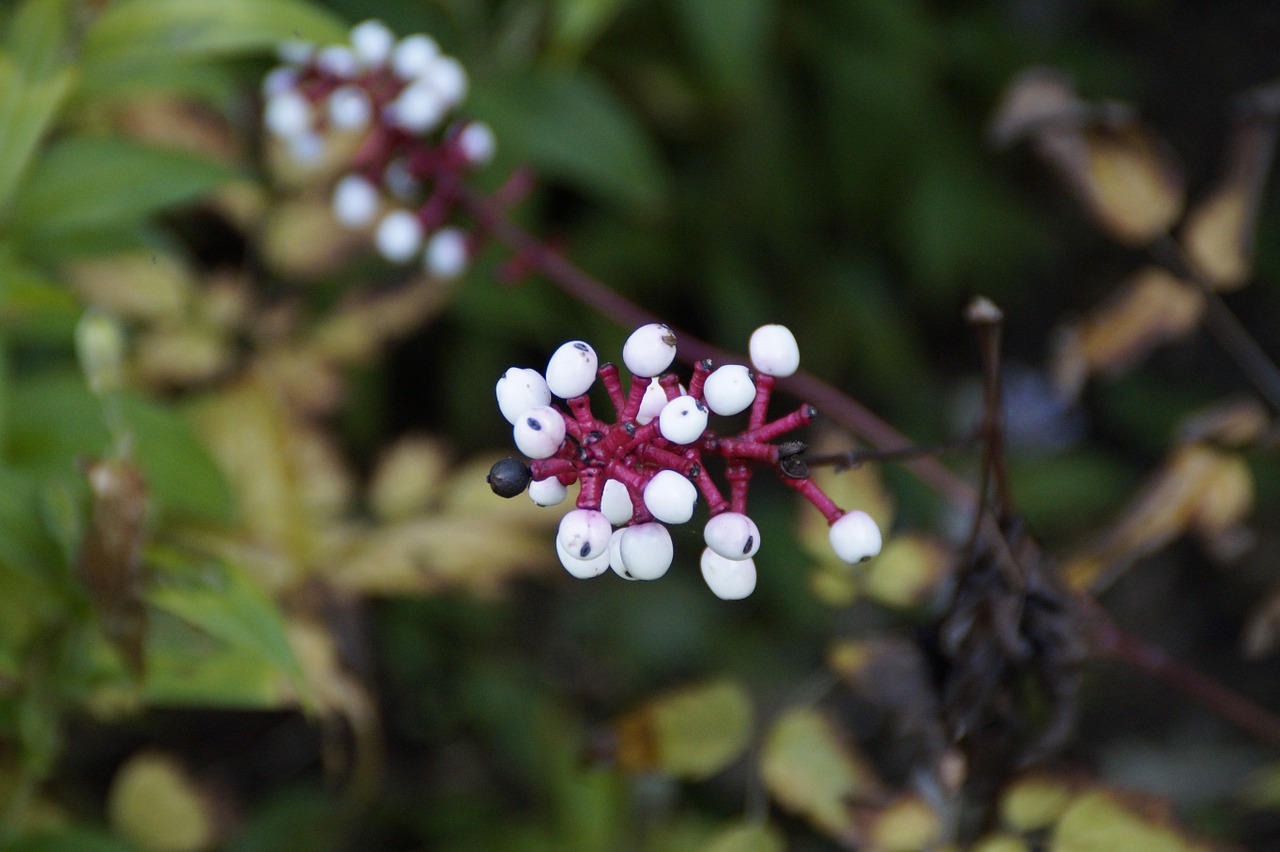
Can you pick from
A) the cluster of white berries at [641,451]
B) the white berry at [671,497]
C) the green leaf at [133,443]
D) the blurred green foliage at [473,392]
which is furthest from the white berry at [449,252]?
the white berry at [671,497]

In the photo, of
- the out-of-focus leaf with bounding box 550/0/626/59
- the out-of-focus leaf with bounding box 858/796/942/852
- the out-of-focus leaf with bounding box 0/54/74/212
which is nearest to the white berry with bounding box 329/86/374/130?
the out-of-focus leaf with bounding box 0/54/74/212

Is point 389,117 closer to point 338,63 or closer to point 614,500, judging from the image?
point 338,63

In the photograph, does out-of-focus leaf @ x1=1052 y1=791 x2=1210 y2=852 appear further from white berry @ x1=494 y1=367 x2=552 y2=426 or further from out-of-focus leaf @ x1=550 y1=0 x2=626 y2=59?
out-of-focus leaf @ x1=550 y1=0 x2=626 y2=59

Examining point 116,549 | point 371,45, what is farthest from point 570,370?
point 371,45

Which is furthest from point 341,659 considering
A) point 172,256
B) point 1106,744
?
point 1106,744

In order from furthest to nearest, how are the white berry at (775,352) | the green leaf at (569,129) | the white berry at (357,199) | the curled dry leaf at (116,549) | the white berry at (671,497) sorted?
the green leaf at (569,129)
the white berry at (357,199)
the curled dry leaf at (116,549)
the white berry at (775,352)
the white berry at (671,497)

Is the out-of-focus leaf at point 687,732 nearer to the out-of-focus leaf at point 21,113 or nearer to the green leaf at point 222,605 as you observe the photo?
the green leaf at point 222,605
